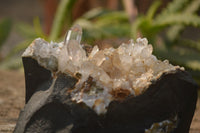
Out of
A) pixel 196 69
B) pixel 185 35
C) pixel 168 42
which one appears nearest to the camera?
pixel 196 69

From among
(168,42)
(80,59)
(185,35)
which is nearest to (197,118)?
(80,59)

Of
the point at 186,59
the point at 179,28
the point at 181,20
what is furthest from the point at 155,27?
the point at 179,28

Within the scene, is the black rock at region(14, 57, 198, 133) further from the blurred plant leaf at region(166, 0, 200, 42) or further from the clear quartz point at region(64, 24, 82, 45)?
the blurred plant leaf at region(166, 0, 200, 42)

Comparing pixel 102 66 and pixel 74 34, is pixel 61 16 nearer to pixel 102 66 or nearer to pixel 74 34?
pixel 74 34

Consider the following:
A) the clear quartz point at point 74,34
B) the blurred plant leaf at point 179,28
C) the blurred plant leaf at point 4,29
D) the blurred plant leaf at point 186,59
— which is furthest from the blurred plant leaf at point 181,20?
the blurred plant leaf at point 4,29

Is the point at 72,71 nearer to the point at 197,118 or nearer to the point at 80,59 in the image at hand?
the point at 80,59

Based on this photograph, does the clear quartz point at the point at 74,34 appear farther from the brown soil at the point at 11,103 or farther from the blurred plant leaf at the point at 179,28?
the blurred plant leaf at the point at 179,28
